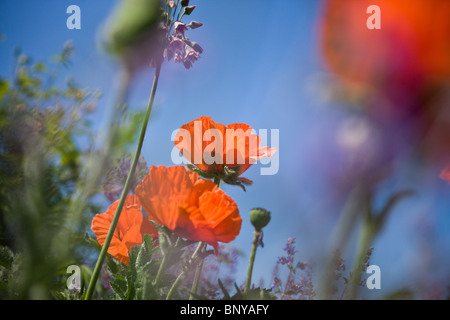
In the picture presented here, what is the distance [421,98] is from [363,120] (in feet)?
0.15

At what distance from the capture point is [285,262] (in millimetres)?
241

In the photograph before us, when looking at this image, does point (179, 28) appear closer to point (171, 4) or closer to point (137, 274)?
point (171, 4)

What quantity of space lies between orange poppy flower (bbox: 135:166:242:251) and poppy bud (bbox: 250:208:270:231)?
0.01 meters

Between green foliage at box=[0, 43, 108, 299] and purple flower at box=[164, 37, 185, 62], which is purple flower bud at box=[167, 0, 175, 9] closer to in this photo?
purple flower at box=[164, 37, 185, 62]

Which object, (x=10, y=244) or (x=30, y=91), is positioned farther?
(x=30, y=91)

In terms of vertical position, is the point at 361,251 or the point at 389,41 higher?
Result: the point at 389,41

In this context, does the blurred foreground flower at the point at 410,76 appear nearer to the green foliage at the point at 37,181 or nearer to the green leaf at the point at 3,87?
the green foliage at the point at 37,181

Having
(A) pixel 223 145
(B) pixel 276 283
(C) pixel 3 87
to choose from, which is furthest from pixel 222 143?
(C) pixel 3 87

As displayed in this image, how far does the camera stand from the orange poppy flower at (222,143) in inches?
8.7

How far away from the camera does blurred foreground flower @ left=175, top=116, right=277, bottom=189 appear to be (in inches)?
8.7

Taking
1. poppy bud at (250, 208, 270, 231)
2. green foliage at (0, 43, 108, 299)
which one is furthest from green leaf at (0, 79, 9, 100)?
poppy bud at (250, 208, 270, 231)

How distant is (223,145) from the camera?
0.73 ft
